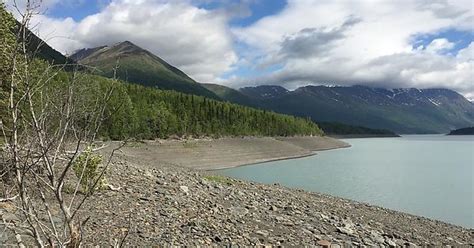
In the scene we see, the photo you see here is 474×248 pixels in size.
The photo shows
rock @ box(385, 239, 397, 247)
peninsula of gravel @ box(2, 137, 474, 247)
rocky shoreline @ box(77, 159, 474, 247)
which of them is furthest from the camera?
rock @ box(385, 239, 397, 247)

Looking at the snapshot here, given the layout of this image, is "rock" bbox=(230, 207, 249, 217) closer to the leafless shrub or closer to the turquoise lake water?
the leafless shrub

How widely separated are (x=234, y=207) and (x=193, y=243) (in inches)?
252

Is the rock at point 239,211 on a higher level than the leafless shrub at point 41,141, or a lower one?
lower

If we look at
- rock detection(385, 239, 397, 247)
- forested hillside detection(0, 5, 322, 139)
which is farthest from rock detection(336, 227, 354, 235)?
forested hillside detection(0, 5, 322, 139)

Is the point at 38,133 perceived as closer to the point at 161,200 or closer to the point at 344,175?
the point at 161,200

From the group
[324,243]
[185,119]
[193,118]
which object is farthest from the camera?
[193,118]

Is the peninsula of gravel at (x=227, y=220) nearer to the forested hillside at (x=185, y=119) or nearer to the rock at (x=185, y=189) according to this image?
the rock at (x=185, y=189)

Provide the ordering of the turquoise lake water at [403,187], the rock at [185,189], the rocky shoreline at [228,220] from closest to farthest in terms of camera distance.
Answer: the rocky shoreline at [228,220]
the rock at [185,189]
the turquoise lake water at [403,187]

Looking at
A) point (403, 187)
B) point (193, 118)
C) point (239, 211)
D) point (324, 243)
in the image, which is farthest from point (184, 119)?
point (324, 243)

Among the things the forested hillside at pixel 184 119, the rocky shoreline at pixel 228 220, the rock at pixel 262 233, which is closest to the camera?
the rocky shoreline at pixel 228 220

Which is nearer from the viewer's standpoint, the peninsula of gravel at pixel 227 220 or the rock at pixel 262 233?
the peninsula of gravel at pixel 227 220

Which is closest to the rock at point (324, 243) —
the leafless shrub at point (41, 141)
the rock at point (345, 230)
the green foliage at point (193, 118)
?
the rock at point (345, 230)

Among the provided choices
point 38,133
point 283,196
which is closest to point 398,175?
point 283,196

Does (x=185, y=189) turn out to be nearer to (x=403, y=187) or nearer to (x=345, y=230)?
(x=345, y=230)
